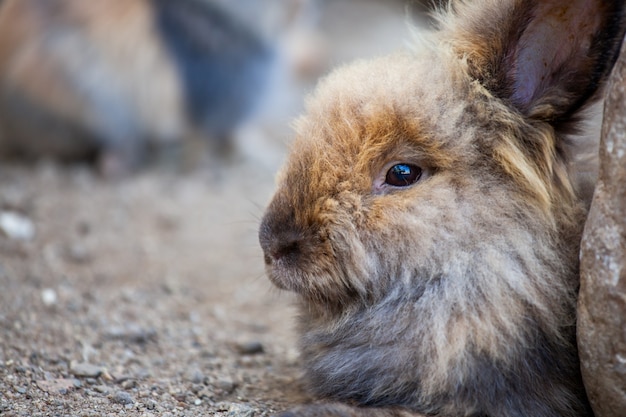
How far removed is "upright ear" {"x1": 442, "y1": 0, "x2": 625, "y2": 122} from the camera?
8.12 ft

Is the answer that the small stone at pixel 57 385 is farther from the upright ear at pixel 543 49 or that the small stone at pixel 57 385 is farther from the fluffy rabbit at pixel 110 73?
the fluffy rabbit at pixel 110 73

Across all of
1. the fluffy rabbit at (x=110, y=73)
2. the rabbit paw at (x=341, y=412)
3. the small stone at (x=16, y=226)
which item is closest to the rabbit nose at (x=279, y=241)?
the rabbit paw at (x=341, y=412)

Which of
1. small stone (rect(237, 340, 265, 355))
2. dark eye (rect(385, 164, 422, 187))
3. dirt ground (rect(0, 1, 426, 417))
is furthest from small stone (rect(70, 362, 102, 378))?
dark eye (rect(385, 164, 422, 187))

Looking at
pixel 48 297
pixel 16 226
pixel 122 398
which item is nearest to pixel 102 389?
pixel 122 398

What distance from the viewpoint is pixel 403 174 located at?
2660mm

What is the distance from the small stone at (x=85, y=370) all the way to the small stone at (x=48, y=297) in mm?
868

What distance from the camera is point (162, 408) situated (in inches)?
114

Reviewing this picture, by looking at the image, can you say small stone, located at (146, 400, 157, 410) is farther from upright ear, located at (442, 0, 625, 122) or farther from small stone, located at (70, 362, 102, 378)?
upright ear, located at (442, 0, 625, 122)

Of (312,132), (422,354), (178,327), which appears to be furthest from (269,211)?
(178,327)

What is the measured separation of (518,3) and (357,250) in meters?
0.99

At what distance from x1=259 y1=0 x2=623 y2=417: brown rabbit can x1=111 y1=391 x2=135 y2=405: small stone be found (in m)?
0.76

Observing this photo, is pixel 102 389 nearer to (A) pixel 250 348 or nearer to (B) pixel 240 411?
(B) pixel 240 411

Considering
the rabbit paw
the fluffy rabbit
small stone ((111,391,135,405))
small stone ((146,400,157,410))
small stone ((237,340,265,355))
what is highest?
the fluffy rabbit

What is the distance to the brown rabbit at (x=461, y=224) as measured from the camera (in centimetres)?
254
